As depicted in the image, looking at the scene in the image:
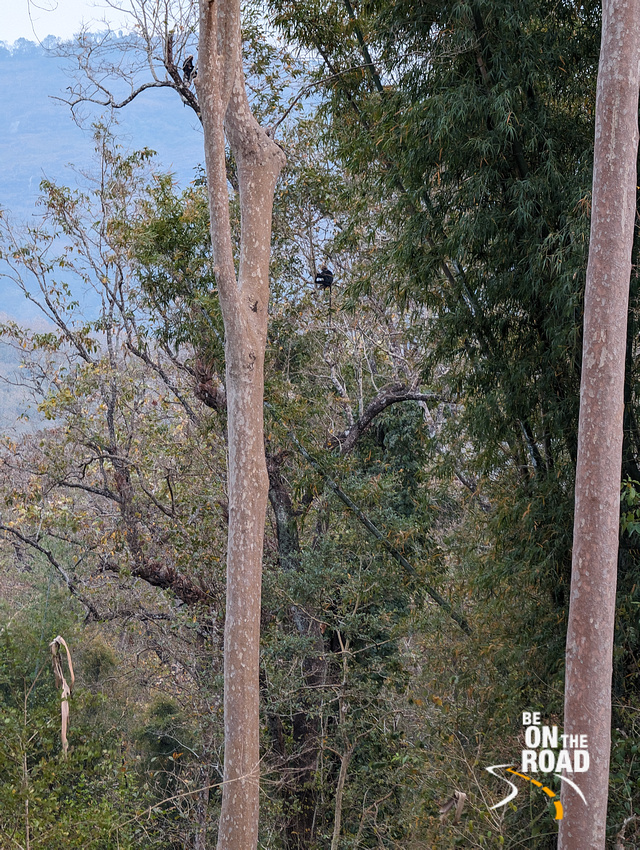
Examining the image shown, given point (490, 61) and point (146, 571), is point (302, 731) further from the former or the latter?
point (490, 61)

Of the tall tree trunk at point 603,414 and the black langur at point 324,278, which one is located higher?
the black langur at point 324,278

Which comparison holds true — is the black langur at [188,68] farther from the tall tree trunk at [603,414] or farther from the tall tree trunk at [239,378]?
the tall tree trunk at [603,414]

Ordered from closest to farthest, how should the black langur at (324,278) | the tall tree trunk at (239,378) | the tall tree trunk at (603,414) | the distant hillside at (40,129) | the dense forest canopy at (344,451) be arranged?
the tall tree trunk at (603,414) < the tall tree trunk at (239,378) < the dense forest canopy at (344,451) < the black langur at (324,278) < the distant hillside at (40,129)

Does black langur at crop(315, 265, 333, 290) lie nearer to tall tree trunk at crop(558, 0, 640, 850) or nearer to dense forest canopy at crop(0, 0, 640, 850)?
dense forest canopy at crop(0, 0, 640, 850)

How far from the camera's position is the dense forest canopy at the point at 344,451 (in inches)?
148

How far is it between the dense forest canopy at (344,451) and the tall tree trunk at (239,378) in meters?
0.97

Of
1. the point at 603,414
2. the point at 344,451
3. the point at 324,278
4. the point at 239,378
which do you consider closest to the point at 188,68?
the point at 324,278

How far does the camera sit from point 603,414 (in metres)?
2.76

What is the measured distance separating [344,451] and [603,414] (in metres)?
A: 4.07

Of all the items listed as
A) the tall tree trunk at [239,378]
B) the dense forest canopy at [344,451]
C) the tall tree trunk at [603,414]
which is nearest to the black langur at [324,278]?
the dense forest canopy at [344,451]

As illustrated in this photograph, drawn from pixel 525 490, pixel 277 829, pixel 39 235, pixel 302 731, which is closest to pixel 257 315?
pixel 525 490

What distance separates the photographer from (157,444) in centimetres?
677

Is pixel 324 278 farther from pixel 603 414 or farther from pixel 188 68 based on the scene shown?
pixel 603 414

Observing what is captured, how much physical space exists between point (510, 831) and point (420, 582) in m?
2.18
